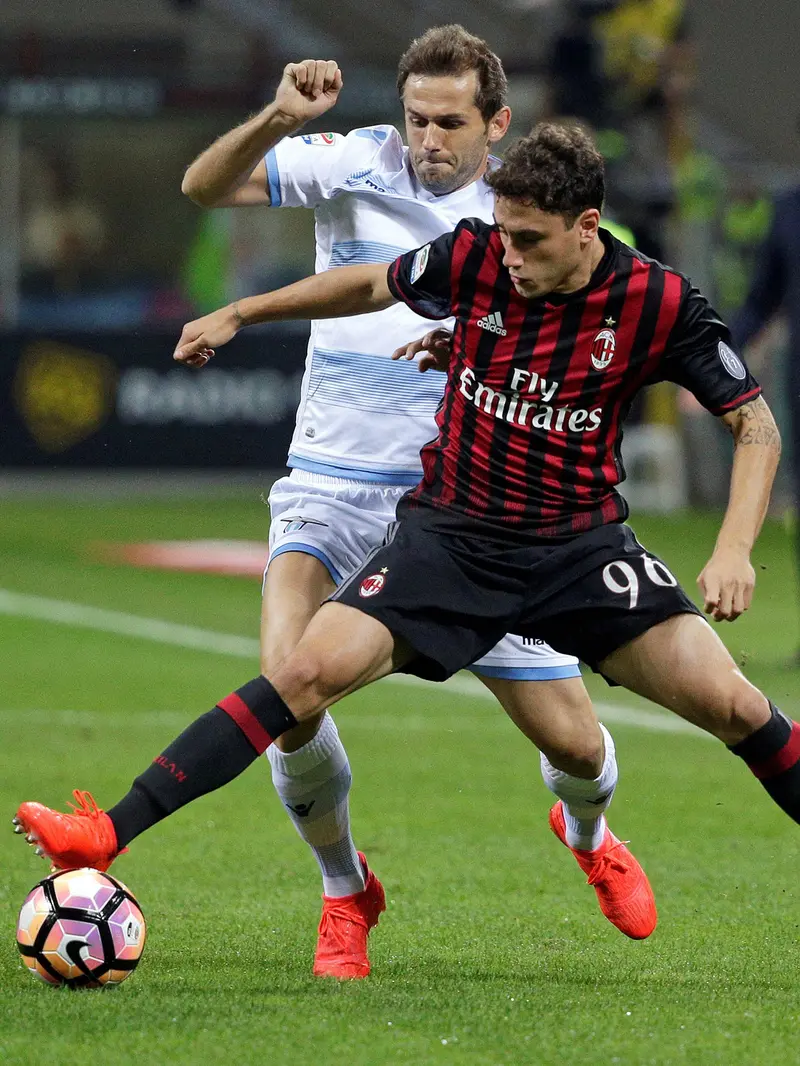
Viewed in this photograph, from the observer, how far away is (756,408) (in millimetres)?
4344

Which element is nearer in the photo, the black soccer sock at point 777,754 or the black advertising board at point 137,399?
the black soccer sock at point 777,754

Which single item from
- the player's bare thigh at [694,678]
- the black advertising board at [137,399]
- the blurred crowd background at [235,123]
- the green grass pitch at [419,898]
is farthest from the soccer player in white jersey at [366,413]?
the black advertising board at [137,399]

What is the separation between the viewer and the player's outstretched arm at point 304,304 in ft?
14.6

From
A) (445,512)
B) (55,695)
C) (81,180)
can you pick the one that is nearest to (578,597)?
(445,512)

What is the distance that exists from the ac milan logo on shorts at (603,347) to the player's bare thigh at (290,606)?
2.95 ft

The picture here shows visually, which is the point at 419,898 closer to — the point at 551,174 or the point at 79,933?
the point at 79,933

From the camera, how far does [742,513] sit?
13.9 feet

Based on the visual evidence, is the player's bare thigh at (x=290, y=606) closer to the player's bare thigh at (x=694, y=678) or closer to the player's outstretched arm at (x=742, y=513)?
the player's bare thigh at (x=694, y=678)

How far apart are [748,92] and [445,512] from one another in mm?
21827

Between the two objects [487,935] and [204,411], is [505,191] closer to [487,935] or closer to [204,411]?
[487,935]

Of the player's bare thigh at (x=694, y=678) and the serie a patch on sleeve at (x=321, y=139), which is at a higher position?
the serie a patch on sleeve at (x=321, y=139)

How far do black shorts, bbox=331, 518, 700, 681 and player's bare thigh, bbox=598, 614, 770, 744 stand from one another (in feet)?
0.12

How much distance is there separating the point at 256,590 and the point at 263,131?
822 cm

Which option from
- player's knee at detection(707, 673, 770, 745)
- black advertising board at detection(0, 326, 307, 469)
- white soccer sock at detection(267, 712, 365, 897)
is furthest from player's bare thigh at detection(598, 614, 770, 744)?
black advertising board at detection(0, 326, 307, 469)
